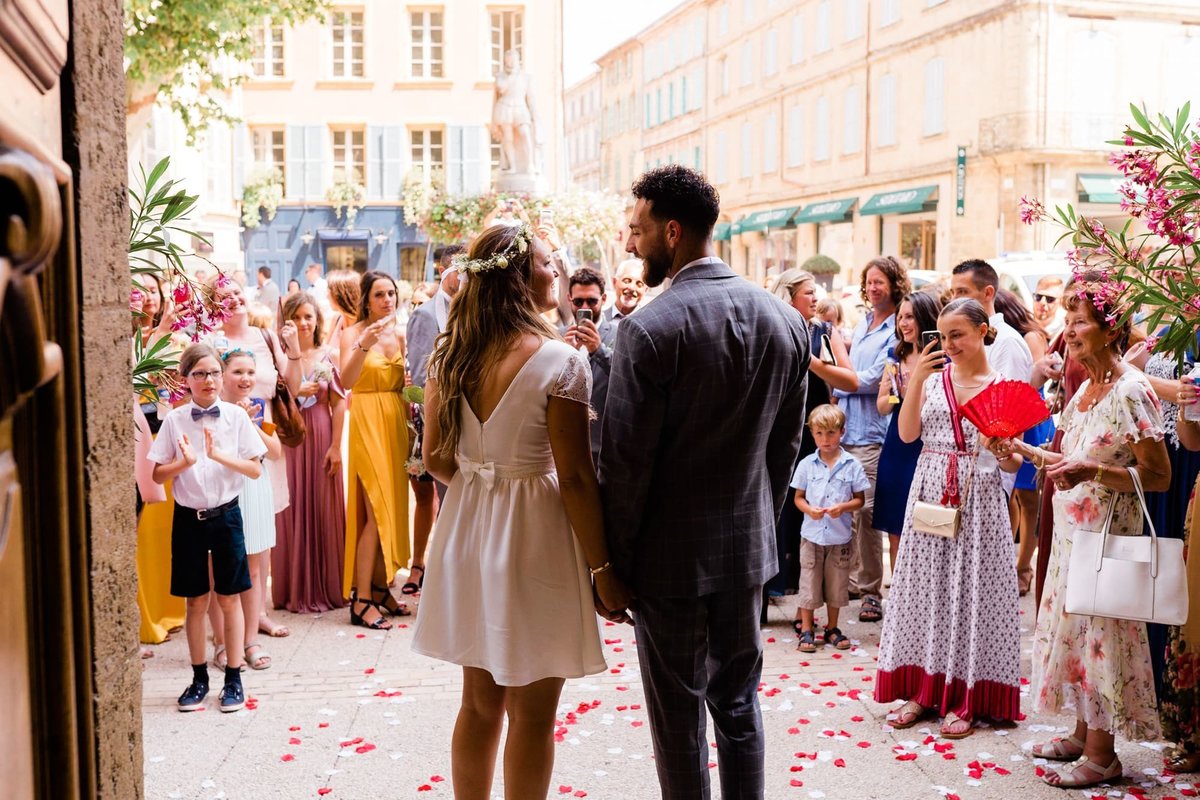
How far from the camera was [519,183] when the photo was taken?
17875 mm

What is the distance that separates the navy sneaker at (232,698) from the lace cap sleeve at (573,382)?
276 centimetres

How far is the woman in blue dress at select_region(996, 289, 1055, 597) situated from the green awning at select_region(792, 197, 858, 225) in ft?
94.7

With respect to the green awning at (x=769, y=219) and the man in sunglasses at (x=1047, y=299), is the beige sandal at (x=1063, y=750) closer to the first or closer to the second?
the man in sunglasses at (x=1047, y=299)

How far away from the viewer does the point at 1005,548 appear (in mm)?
4676

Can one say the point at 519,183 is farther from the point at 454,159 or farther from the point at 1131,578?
the point at 454,159

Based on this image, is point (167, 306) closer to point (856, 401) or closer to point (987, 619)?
point (987, 619)

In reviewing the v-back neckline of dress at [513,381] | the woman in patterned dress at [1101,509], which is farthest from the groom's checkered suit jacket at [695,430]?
the woman in patterned dress at [1101,509]

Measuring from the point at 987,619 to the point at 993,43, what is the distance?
27363 mm

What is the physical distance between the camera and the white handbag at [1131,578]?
3.85m

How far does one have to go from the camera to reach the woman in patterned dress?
3998 mm

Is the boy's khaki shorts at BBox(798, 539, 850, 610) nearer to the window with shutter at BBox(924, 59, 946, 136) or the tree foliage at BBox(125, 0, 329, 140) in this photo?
the tree foliage at BBox(125, 0, 329, 140)

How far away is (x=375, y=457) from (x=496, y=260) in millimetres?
3503

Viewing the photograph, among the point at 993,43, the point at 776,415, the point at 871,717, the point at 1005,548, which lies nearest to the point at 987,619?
the point at 1005,548

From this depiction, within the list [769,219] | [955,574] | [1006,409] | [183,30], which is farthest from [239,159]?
[1006,409]
